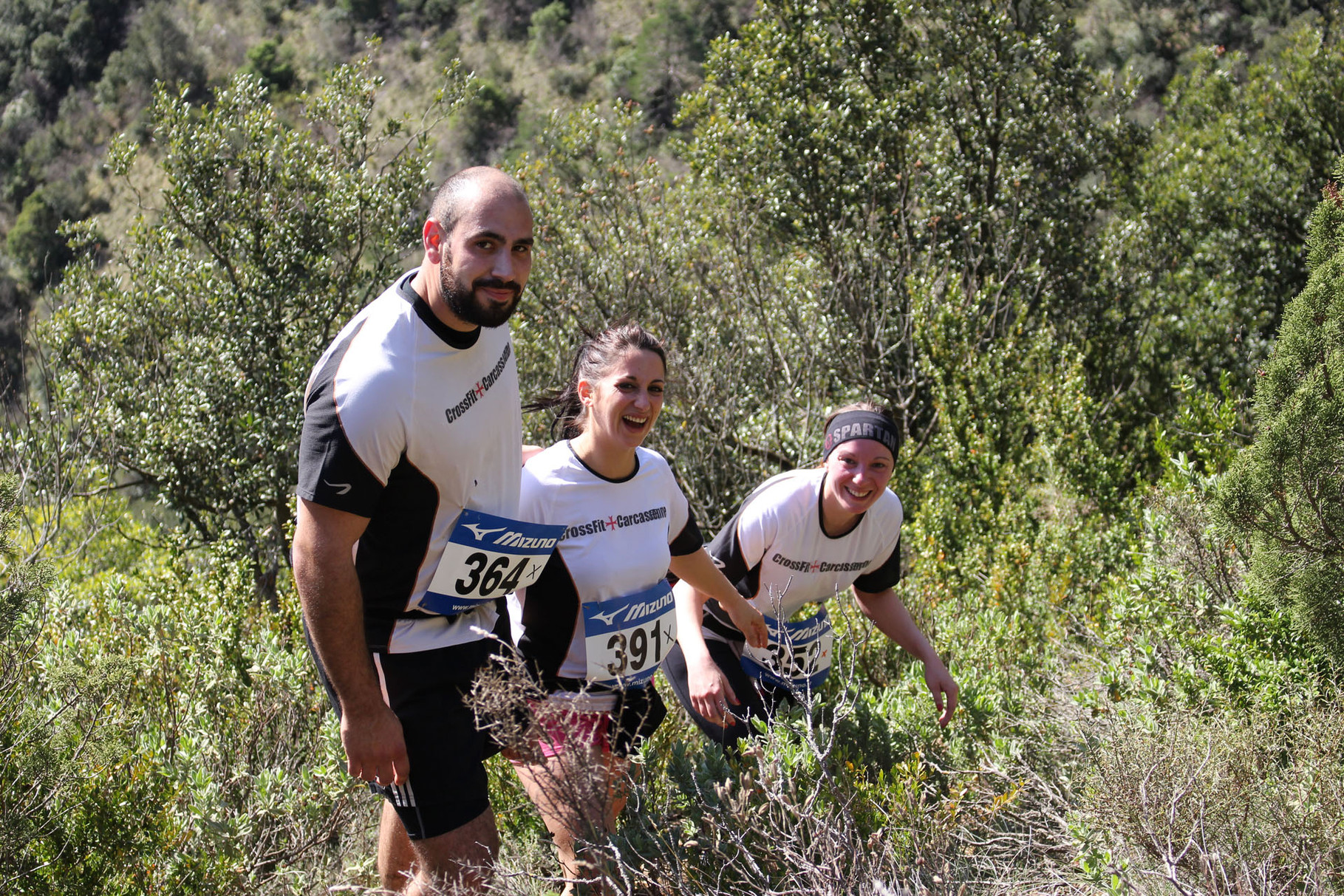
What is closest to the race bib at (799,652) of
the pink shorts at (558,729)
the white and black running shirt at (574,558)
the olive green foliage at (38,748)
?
the white and black running shirt at (574,558)

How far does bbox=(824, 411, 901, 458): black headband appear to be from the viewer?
3.41m

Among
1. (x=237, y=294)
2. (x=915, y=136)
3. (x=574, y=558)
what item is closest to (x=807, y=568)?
(x=574, y=558)

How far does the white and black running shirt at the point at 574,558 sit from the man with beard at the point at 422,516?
1.16 feet

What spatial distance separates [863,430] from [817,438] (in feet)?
13.4

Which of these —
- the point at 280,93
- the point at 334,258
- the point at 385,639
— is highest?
the point at 385,639

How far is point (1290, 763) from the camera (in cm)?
329

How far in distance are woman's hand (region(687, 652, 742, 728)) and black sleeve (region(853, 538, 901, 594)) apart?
2.51 ft

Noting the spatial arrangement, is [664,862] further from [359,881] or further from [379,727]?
[359,881]

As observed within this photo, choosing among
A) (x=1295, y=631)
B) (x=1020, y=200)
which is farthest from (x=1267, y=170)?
(x=1295, y=631)

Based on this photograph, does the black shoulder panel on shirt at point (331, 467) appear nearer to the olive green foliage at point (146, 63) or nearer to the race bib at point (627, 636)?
the race bib at point (627, 636)

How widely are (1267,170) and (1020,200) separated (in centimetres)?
249

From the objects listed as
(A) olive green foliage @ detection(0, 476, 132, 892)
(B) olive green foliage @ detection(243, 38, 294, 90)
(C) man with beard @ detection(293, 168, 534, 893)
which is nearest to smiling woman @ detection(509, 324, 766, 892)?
(C) man with beard @ detection(293, 168, 534, 893)

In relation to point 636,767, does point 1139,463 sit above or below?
below

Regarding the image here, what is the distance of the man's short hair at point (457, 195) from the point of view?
238 cm
